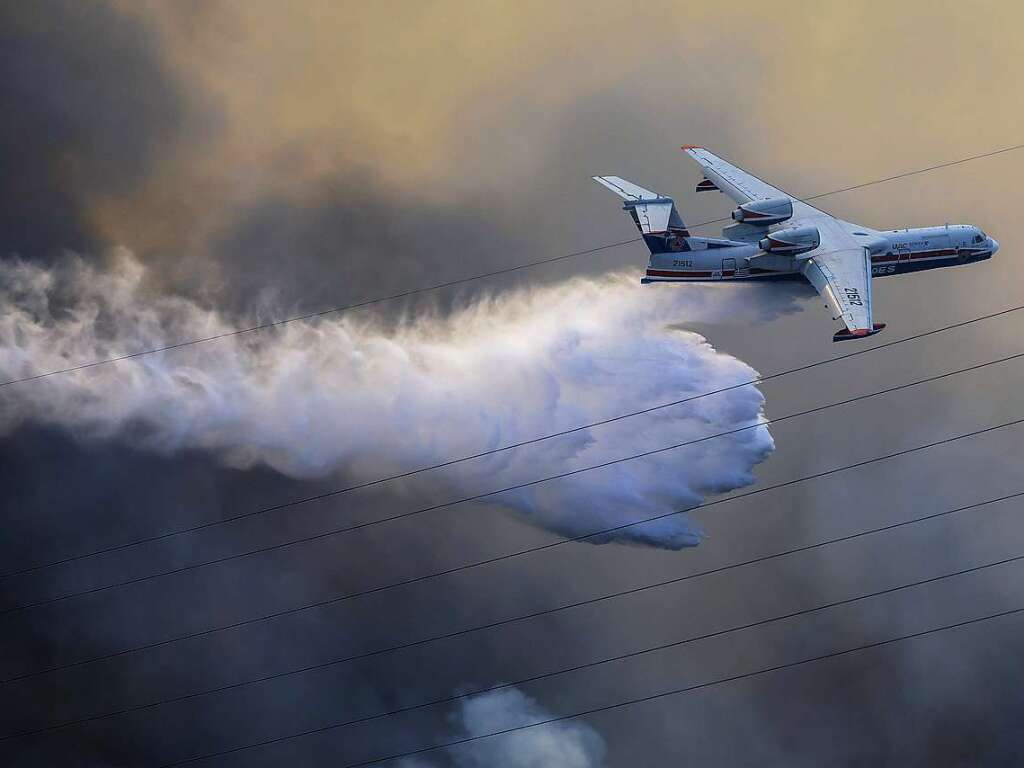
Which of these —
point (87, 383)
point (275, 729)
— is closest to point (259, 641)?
point (275, 729)

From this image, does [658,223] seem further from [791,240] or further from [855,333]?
[855,333]

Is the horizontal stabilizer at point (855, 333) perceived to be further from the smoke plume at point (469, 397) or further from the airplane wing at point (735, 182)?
the airplane wing at point (735, 182)

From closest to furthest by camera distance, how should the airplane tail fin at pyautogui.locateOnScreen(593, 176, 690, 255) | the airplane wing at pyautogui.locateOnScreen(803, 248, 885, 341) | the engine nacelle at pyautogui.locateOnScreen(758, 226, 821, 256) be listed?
the airplane wing at pyautogui.locateOnScreen(803, 248, 885, 341), the engine nacelle at pyautogui.locateOnScreen(758, 226, 821, 256), the airplane tail fin at pyautogui.locateOnScreen(593, 176, 690, 255)

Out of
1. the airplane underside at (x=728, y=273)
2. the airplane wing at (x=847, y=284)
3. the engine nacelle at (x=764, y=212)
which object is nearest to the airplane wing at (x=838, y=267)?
the airplane wing at (x=847, y=284)

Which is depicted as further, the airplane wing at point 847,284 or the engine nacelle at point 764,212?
the engine nacelle at point 764,212

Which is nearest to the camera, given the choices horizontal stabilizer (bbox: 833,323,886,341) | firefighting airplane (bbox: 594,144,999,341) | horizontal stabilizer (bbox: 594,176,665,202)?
horizontal stabilizer (bbox: 833,323,886,341)

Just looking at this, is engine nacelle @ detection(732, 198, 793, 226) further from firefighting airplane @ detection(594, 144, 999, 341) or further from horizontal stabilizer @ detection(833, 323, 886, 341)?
horizontal stabilizer @ detection(833, 323, 886, 341)

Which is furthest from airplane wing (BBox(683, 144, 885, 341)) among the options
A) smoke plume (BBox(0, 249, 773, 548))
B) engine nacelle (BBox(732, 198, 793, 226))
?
smoke plume (BBox(0, 249, 773, 548))
